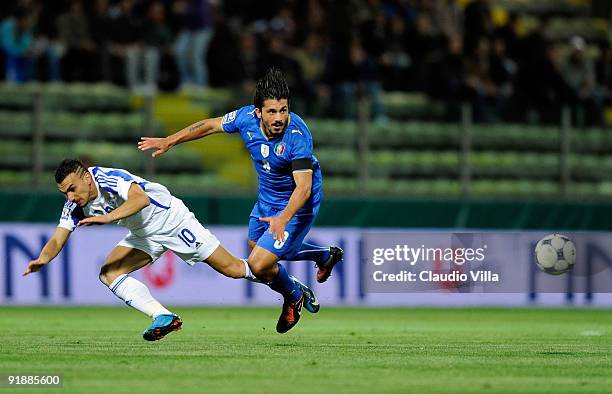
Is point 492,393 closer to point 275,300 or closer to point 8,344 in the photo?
point 8,344

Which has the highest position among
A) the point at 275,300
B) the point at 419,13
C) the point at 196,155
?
the point at 419,13

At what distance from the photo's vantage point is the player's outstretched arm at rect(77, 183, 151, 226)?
11.2 meters

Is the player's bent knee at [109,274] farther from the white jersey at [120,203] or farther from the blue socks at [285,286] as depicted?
the blue socks at [285,286]

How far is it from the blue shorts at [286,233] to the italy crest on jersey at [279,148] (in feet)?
2.41

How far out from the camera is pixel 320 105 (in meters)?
21.7

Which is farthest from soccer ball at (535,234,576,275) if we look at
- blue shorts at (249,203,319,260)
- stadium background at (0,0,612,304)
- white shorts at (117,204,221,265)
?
white shorts at (117,204,221,265)

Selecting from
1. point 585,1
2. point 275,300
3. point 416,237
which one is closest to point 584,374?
point 416,237

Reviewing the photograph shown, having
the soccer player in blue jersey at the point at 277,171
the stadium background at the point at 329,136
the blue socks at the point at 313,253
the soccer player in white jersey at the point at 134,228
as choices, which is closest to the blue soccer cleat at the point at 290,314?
the soccer player in blue jersey at the point at 277,171

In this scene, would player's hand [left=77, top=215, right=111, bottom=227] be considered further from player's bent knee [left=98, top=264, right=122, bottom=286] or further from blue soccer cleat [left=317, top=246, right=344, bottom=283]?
blue soccer cleat [left=317, top=246, right=344, bottom=283]

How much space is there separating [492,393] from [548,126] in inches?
578

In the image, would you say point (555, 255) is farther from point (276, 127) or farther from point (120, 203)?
point (120, 203)

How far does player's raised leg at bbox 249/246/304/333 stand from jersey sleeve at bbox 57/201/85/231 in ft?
5.59

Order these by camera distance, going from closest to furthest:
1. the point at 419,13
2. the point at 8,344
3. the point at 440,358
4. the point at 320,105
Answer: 1. the point at 440,358
2. the point at 8,344
3. the point at 320,105
4. the point at 419,13

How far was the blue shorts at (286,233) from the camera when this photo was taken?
42.0 ft
